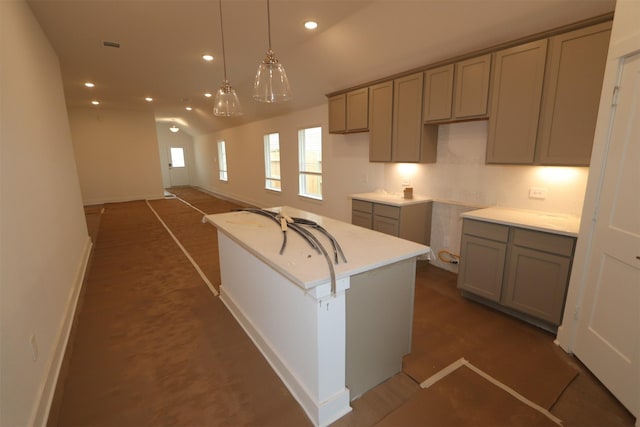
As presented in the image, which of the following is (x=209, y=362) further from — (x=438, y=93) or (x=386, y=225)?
(x=438, y=93)

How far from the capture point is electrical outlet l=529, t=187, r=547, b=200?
264 cm

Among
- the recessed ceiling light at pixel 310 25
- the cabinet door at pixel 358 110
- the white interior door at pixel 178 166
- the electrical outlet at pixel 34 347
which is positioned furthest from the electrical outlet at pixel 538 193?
→ the white interior door at pixel 178 166

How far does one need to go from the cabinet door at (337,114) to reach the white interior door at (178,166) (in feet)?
33.5

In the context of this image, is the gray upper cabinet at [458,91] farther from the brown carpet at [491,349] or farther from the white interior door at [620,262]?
the brown carpet at [491,349]

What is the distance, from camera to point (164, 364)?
2002mm

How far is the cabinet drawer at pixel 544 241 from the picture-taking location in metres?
2.09

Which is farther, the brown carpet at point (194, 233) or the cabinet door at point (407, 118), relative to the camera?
the brown carpet at point (194, 233)

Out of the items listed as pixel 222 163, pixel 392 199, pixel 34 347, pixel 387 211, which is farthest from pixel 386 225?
pixel 222 163

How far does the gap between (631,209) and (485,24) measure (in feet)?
5.91

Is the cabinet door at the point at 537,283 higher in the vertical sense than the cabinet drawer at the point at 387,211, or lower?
lower

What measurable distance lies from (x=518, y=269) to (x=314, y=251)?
1.83 metres

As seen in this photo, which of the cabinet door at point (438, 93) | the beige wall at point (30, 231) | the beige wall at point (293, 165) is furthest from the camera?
the beige wall at point (293, 165)

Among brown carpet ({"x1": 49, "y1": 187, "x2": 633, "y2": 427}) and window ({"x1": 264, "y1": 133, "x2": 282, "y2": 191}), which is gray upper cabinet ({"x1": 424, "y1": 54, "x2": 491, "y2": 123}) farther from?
window ({"x1": 264, "y1": 133, "x2": 282, "y2": 191})

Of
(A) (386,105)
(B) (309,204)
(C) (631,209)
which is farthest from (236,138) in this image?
(C) (631,209)
